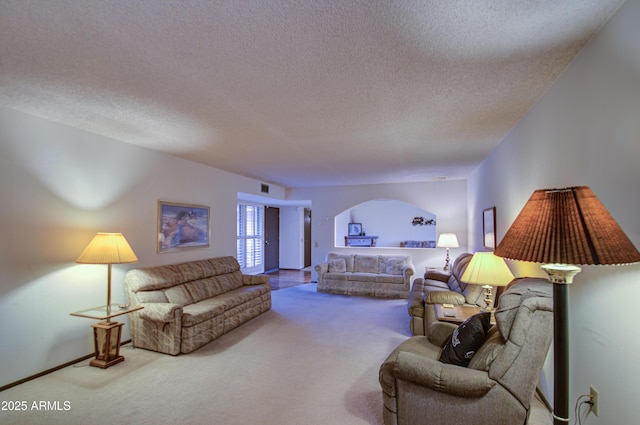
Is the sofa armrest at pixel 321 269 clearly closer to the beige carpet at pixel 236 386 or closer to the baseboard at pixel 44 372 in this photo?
the beige carpet at pixel 236 386

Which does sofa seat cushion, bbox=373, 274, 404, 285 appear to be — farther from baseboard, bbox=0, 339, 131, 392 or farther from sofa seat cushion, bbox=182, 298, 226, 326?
baseboard, bbox=0, 339, 131, 392

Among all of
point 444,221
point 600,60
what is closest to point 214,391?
point 600,60

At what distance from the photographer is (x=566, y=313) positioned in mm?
1305

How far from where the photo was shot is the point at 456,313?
3037mm

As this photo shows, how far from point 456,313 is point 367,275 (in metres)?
3.36

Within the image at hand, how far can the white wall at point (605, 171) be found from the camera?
138cm

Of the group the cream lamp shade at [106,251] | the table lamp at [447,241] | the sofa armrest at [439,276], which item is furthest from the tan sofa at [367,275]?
the cream lamp shade at [106,251]

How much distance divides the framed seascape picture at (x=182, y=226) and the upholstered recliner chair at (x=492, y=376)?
362 centimetres

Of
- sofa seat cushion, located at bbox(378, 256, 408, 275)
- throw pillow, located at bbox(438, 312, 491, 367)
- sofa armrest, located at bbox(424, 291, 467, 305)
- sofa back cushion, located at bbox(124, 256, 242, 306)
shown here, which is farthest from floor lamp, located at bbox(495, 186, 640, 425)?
sofa seat cushion, located at bbox(378, 256, 408, 275)

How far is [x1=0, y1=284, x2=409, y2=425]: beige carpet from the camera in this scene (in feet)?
7.46

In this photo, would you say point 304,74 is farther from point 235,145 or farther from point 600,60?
point 235,145

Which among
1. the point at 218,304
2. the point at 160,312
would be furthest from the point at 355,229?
the point at 160,312

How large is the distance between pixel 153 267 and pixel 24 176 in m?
1.70

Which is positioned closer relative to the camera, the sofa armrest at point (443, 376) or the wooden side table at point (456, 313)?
the sofa armrest at point (443, 376)
